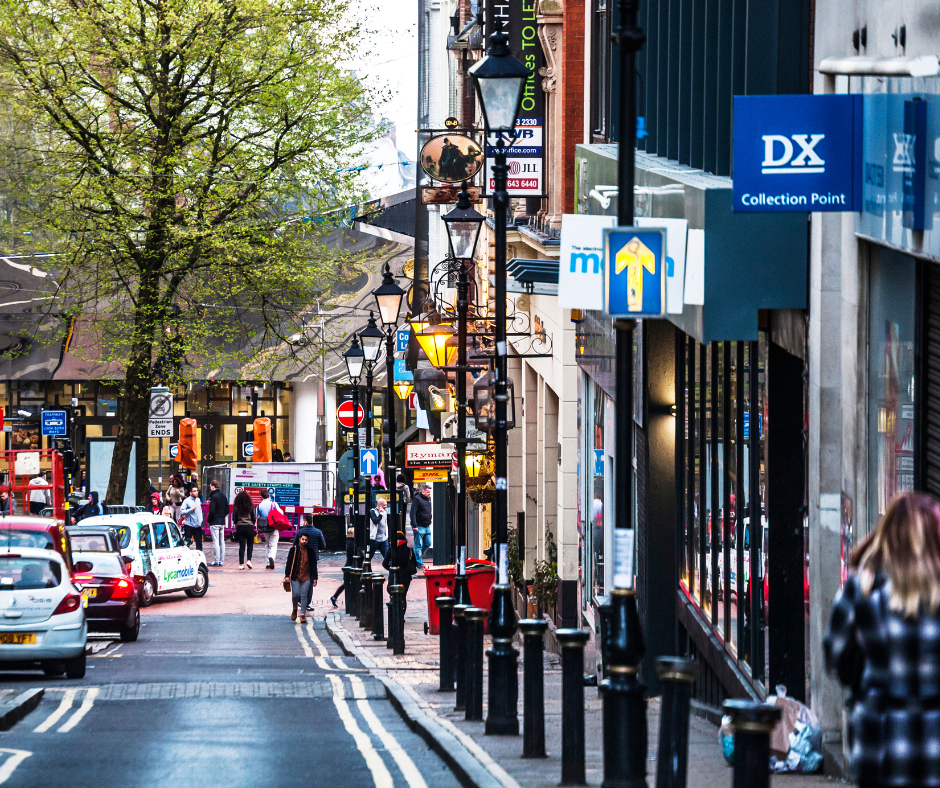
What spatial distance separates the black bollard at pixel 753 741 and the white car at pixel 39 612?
510 inches

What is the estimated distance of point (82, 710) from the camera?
14633 millimetres

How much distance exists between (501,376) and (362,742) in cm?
350

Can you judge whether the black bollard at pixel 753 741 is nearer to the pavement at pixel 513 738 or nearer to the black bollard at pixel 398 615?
the pavement at pixel 513 738

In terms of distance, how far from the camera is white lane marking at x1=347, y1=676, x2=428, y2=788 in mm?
10370

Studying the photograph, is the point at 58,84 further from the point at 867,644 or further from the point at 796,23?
the point at 867,644

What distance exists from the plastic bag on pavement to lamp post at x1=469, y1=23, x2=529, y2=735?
2.55 m

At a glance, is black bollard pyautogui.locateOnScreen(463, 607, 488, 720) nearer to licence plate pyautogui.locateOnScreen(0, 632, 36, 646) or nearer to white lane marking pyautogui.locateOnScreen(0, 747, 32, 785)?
white lane marking pyautogui.locateOnScreen(0, 747, 32, 785)

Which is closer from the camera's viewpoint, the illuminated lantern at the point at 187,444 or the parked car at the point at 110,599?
the parked car at the point at 110,599

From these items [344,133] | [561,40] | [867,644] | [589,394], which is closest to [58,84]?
[344,133]

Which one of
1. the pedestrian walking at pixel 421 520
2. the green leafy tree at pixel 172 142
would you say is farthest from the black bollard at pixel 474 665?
the pedestrian walking at pixel 421 520

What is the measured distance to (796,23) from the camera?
10477 millimetres

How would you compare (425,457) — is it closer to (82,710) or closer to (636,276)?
(82,710)

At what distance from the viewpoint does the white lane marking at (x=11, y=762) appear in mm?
10469

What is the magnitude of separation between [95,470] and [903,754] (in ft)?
141
